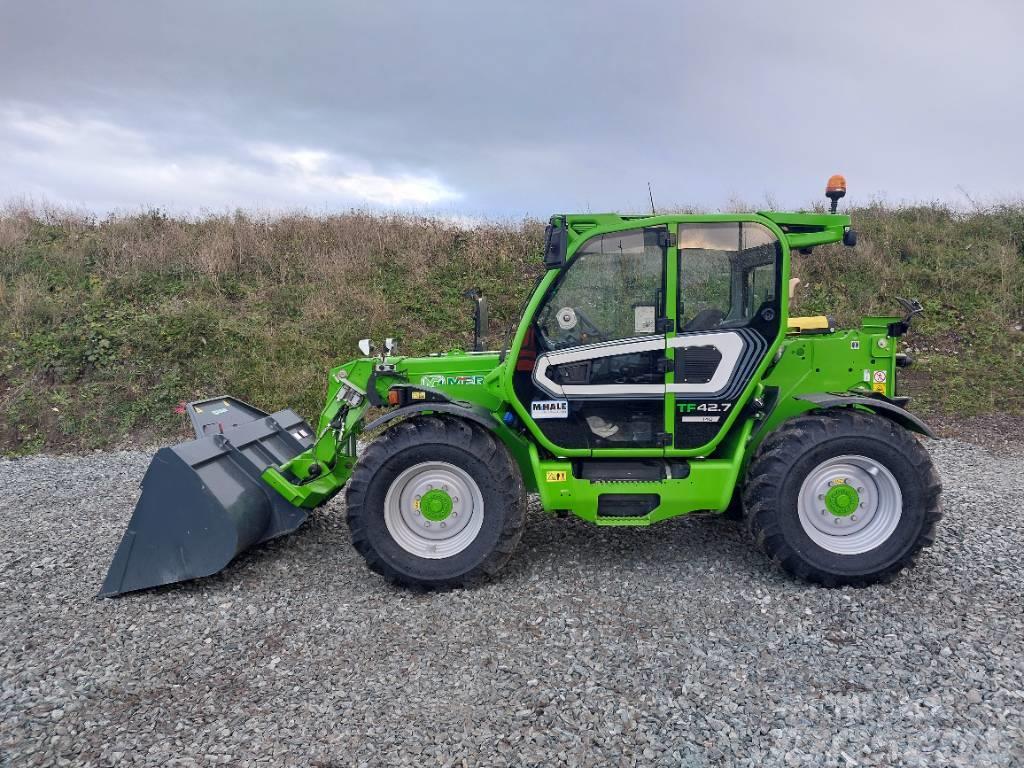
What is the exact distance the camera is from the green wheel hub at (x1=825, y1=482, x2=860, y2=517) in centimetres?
465

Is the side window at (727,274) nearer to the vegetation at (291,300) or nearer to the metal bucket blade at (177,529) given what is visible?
the metal bucket blade at (177,529)

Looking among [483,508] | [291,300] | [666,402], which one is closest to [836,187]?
[666,402]

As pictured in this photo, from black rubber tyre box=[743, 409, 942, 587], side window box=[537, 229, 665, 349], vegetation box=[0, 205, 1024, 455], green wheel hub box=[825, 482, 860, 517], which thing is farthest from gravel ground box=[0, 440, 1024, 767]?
vegetation box=[0, 205, 1024, 455]

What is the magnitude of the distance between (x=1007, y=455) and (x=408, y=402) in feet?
24.3

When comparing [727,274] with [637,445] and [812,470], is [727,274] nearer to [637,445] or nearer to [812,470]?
[637,445]

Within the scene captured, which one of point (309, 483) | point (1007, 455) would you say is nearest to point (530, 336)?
point (309, 483)

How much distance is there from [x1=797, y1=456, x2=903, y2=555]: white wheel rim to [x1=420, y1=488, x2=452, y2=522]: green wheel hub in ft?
7.39

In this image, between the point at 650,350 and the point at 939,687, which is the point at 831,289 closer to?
the point at 650,350

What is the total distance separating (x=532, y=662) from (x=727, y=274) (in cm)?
265

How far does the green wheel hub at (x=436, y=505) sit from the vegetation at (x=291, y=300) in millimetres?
6026

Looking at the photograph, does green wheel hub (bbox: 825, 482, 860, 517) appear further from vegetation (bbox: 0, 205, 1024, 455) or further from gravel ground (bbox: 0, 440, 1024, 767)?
vegetation (bbox: 0, 205, 1024, 455)

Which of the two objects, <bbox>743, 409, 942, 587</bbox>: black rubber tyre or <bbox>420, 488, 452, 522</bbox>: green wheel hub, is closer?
<bbox>743, 409, 942, 587</bbox>: black rubber tyre

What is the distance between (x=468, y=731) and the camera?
3.26m

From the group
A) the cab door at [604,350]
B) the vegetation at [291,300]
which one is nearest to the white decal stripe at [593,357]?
the cab door at [604,350]
